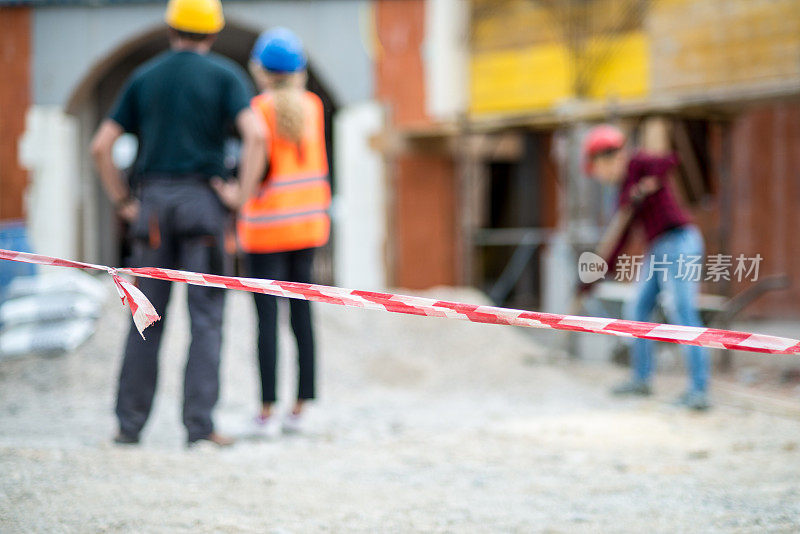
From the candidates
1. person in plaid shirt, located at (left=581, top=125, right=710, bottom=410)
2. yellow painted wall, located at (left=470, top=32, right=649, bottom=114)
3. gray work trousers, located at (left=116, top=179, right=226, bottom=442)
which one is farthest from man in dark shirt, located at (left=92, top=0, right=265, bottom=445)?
yellow painted wall, located at (left=470, top=32, right=649, bottom=114)

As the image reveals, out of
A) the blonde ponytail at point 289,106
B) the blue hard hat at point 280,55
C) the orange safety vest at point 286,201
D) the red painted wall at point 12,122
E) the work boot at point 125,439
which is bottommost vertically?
the work boot at point 125,439

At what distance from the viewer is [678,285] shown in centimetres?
508

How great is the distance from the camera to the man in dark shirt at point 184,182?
143 inches

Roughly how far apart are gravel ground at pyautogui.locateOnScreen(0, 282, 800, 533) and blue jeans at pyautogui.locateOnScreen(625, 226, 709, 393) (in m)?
0.30

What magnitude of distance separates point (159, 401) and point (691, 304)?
3317 mm

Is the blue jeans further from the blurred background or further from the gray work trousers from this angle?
the blurred background

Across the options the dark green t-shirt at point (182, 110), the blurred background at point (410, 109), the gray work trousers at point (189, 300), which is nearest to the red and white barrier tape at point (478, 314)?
the gray work trousers at point (189, 300)

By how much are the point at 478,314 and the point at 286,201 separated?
196 centimetres

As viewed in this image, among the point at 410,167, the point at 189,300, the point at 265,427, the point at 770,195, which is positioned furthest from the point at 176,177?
the point at 770,195

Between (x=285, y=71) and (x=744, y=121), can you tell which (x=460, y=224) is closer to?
(x=744, y=121)

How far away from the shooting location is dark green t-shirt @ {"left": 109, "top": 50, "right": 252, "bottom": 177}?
12.0ft

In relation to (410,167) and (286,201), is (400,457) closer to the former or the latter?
(286,201)

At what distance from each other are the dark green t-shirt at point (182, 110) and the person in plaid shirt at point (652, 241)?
8.44 feet

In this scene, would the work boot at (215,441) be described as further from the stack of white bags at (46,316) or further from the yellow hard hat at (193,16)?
the stack of white bags at (46,316)
